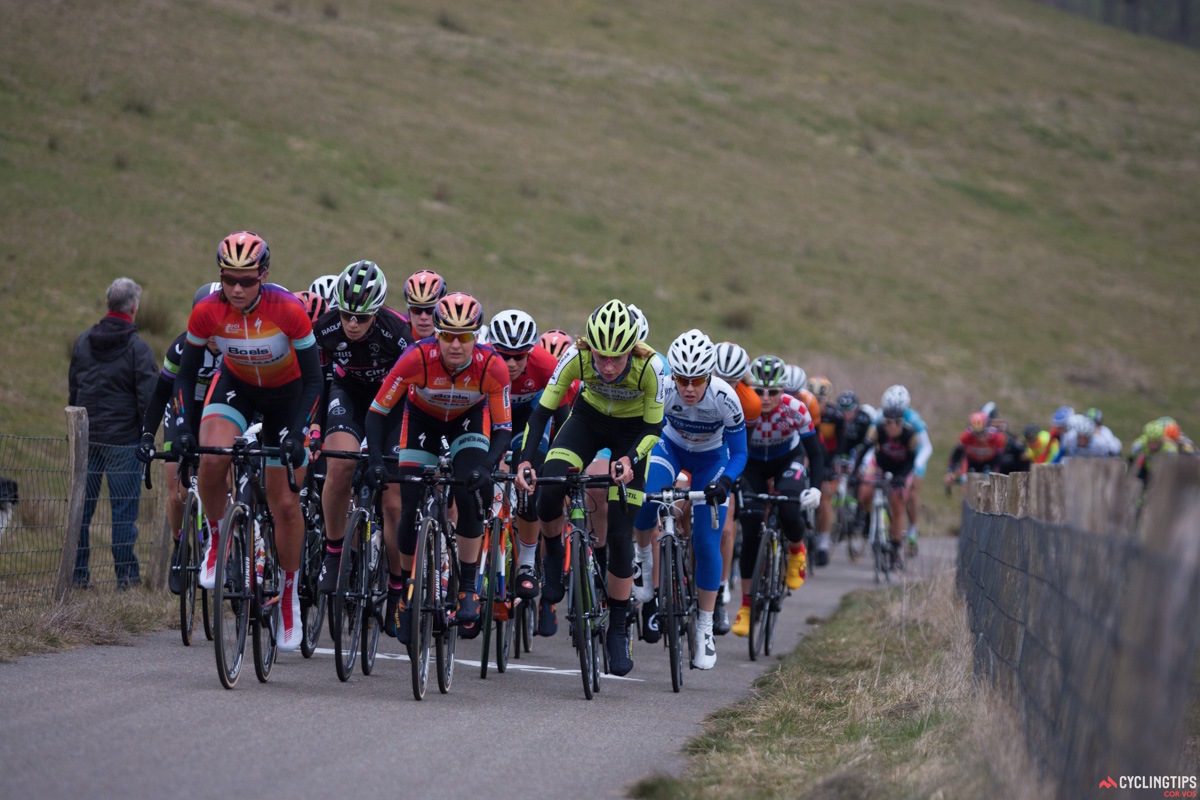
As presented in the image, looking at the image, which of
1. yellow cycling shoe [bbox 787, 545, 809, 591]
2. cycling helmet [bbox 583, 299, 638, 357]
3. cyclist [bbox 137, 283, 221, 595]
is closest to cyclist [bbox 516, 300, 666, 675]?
cycling helmet [bbox 583, 299, 638, 357]

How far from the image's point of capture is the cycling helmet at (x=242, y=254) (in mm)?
8297

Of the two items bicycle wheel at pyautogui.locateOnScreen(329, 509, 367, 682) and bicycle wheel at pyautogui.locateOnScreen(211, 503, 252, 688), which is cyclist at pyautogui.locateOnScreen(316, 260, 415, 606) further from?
bicycle wheel at pyautogui.locateOnScreen(211, 503, 252, 688)

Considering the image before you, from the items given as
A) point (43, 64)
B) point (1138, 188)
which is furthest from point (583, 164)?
point (1138, 188)

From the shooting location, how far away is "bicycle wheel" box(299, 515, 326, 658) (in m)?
9.24

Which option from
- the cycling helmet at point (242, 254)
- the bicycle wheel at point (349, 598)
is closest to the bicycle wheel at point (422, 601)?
the bicycle wheel at point (349, 598)

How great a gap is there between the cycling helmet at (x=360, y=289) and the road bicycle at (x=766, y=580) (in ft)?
11.8

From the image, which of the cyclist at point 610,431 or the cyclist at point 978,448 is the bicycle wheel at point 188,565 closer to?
the cyclist at point 610,431

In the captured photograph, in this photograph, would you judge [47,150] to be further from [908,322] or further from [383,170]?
[908,322]

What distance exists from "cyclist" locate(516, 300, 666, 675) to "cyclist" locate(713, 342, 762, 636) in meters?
1.11

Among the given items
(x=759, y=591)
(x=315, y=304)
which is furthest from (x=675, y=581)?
(x=315, y=304)

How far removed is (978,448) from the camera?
65.9 feet

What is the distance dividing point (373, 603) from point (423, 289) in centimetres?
250

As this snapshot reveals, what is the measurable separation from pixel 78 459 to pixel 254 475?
Result: 236 centimetres

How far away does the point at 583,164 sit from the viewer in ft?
157
